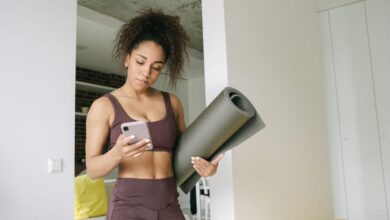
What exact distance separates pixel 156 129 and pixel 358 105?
9.32 feet

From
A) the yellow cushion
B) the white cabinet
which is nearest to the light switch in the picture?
the yellow cushion

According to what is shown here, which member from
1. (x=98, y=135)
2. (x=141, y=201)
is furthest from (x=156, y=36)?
(x=141, y=201)

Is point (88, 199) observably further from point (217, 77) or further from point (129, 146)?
point (129, 146)

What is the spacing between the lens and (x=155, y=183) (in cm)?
99

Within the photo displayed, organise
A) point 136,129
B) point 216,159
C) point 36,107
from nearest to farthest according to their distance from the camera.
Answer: point 136,129, point 216,159, point 36,107

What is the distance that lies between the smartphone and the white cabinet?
2.94 meters

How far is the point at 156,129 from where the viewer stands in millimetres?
1008

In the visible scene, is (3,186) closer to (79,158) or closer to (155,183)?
(155,183)

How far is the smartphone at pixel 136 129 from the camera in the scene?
2.78ft

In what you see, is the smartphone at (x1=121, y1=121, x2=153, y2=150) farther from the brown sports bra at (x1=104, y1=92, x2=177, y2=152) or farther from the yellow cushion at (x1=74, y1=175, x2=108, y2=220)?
the yellow cushion at (x1=74, y1=175, x2=108, y2=220)

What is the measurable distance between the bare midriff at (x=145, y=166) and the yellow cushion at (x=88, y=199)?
84.6 inches

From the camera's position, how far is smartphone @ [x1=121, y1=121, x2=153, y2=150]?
0.85m

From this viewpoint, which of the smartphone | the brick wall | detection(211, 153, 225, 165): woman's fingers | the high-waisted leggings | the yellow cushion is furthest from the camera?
the brick wall

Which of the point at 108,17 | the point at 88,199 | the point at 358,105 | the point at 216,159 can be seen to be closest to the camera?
the point at 216,159
